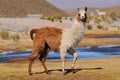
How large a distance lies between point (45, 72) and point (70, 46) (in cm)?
178

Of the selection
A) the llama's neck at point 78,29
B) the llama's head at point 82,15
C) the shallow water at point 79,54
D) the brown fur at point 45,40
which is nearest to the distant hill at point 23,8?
the shallow water at point 79,54

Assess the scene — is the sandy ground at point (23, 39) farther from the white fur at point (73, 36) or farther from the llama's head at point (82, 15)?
the llama's head at point (82, 15)

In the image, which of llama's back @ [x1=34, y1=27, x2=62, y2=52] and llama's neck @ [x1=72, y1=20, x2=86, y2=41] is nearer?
llama's neck @ [x1=72, y1=20, x2=86, y2=41]

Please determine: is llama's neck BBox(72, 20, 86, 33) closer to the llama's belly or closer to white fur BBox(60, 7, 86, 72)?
white fur BBox(60, 7, 86, 72)

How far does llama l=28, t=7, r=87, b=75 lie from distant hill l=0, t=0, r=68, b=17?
7730 centimetres

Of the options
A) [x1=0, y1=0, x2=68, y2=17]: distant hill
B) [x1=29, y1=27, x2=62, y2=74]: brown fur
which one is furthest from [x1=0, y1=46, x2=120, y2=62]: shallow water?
[x1=0, y1=0, x2=68, y2=17]: distant hill

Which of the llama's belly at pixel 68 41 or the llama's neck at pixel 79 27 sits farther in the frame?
the llama's belly at pixel 68 41

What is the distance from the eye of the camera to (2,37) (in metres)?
38.9

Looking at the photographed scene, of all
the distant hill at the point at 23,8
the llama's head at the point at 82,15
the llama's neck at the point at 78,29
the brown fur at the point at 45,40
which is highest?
the llama's head at the point at 82,15

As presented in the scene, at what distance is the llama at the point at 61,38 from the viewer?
15.5 meters

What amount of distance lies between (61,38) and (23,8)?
308ft

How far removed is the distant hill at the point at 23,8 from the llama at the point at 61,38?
77296 millimetres

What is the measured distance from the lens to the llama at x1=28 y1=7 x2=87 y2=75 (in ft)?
51.0

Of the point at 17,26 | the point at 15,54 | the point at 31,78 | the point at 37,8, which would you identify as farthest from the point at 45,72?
the point at 37,8
